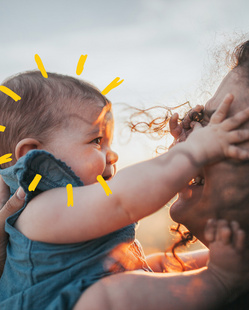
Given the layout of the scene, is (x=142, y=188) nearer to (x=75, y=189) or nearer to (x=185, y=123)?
(x=75, y=189)

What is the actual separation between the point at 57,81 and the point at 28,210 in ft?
2.55

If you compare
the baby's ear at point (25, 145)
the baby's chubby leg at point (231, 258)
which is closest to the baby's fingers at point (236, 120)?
the baby's chubby leg at point (231, 258)

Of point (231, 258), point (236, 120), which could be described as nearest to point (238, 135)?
point (236, 120)

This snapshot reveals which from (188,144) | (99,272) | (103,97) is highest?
→ (103,97)

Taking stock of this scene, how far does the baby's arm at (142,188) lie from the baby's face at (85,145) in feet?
1.09

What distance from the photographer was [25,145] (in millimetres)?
1469

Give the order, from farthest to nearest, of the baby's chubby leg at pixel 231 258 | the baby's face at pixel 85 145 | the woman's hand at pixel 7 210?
the baby's face at pixel 85 145 < the woman's hand at pixel 7 210 < the baby's chubby leg at pixel 231 258

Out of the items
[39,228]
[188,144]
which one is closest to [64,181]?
[39,228]

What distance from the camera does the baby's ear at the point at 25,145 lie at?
4.75ft

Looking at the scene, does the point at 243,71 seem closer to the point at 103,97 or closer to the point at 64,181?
the point at 103,97

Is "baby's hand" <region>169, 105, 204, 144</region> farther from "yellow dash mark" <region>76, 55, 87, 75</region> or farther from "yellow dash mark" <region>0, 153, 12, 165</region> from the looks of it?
"yellow dash mark" <region>0, 153, 12, 165</region>

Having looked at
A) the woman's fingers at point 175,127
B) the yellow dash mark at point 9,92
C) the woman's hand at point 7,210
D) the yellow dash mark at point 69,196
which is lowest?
the woman's hand at point 7,210

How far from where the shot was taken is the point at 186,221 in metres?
1.42

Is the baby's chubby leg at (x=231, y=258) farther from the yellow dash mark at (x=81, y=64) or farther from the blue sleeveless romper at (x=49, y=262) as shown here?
the yellow dash mark at (x=81, y=64)
